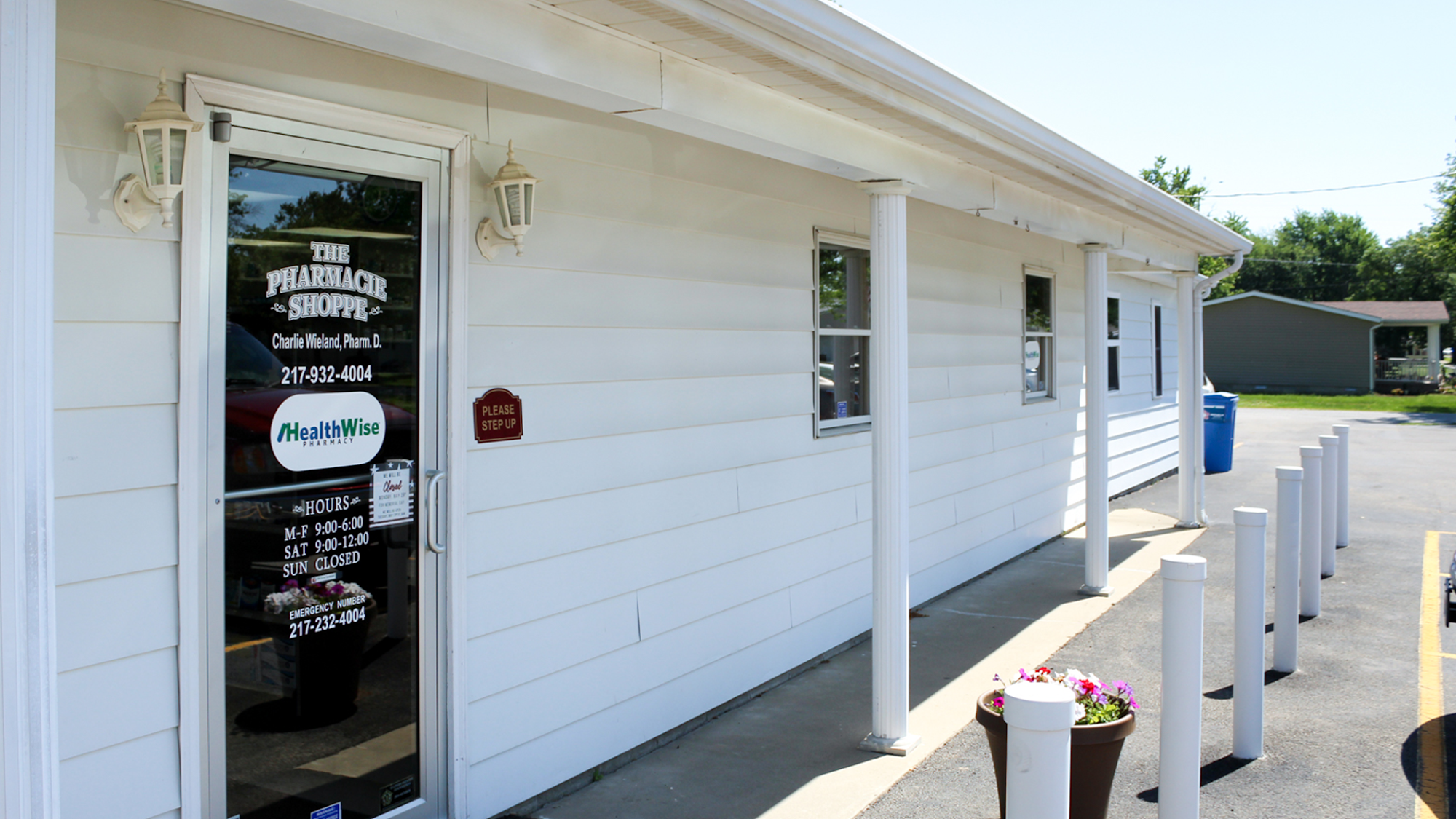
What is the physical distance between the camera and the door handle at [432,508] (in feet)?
11.8

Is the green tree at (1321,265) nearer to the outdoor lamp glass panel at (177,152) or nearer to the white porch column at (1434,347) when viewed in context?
the white porch column at (1434,347)

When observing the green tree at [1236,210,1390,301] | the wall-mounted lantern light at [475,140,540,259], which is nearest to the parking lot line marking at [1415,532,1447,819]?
the wall-mounted lantern light at [475,140,540,259]

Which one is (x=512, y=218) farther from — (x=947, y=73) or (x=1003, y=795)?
(x=1003, y=795)

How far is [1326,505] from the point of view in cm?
794

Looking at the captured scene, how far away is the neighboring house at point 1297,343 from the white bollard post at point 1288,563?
36.6 meters

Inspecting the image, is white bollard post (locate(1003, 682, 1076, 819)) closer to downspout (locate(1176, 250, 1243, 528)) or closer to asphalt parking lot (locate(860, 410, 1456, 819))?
asphalt parking lot (locate(860, 410, 1456, 819))

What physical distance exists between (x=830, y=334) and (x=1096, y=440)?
105 inches

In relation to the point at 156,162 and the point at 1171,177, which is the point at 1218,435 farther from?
the point at 1171,177

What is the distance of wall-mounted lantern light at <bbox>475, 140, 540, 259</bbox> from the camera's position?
Answer: 3.71m

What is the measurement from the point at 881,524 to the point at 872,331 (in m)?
0.91

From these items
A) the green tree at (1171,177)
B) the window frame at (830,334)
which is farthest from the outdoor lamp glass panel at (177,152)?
the green tree at (1171,177)

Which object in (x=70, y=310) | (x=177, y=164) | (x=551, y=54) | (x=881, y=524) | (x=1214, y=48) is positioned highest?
(x=1214, y=48)

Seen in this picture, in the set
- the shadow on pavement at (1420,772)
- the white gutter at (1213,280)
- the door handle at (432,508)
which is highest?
the white gutter at (1213,280)

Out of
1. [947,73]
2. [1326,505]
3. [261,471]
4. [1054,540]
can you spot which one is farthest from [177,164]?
[1054,540]
